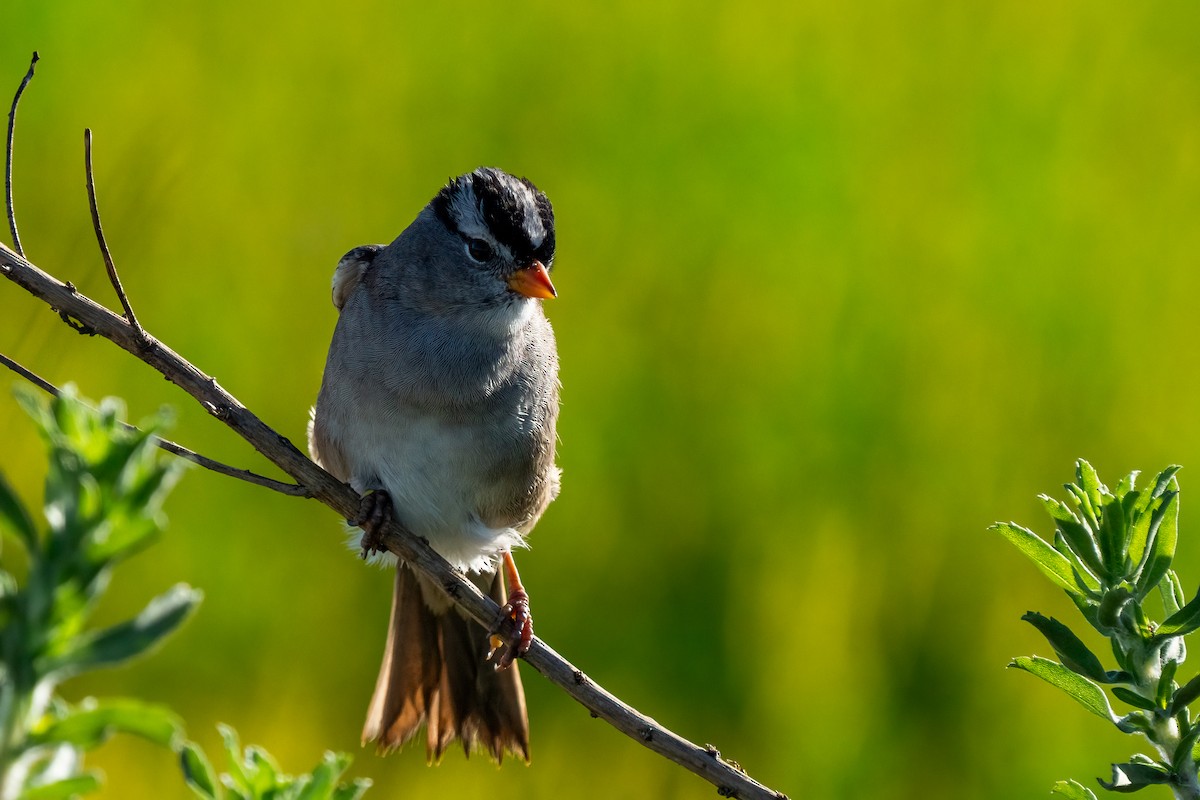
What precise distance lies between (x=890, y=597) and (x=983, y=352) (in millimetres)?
693

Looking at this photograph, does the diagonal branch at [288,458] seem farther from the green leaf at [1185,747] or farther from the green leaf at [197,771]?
the green leaf at [197,771]

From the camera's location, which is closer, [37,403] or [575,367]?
[37,403]

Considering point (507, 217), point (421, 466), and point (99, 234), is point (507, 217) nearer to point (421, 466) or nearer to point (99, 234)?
point (421, 466)

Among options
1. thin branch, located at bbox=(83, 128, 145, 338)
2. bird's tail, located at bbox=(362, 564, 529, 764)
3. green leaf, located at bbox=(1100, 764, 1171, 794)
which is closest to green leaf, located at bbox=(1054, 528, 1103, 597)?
green leaf, located at bbox=(1100, 764, 1171, 794)

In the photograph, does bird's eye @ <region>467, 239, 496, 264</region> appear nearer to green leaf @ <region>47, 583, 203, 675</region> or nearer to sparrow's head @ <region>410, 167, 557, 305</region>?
sparrow's head @ <region>410, 167, 557, 305</region>

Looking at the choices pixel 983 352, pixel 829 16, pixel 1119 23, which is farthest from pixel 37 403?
pixel 1119 23

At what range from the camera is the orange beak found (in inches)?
88.7

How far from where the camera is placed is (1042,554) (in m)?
0.75

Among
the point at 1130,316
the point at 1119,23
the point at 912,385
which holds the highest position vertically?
the point at 1119,23

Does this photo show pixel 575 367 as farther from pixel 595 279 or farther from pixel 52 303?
pixel 52 303

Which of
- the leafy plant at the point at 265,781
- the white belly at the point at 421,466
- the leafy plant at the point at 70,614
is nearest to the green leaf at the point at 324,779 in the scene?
the leafy plant at the point at 265,781

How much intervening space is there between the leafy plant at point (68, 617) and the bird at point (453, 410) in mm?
1637

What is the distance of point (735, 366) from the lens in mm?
3195

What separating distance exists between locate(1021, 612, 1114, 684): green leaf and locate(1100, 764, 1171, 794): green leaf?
50 millimetres
